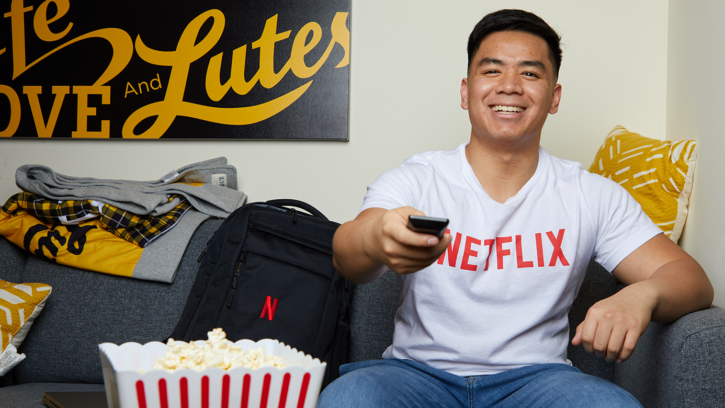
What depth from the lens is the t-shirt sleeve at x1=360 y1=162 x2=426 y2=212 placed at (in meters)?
0.97

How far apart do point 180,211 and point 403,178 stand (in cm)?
93

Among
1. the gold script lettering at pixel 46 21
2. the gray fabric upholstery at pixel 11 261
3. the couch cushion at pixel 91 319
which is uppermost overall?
the gold script lettering at pixel 46 21

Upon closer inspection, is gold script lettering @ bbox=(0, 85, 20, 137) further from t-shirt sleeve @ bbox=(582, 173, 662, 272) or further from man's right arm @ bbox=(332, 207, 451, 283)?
t-shirt sleeve @ bbox=(582, 173, 662, 272)

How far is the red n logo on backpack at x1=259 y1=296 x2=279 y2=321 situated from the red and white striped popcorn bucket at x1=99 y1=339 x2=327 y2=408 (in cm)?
85

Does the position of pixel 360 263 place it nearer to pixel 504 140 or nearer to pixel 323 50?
pixel 504 140

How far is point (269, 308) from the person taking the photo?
1.44 m

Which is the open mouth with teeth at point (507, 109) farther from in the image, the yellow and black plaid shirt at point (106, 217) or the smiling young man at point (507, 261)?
the yellow and black plaid shirt at point (106, 217)

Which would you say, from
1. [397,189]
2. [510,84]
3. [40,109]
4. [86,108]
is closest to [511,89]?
[510,84]

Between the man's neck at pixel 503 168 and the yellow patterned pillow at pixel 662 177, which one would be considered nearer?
the man's neck at pixel 503 168

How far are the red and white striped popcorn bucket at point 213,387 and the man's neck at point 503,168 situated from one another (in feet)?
2.18

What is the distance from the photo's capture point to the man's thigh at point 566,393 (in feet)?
2.51

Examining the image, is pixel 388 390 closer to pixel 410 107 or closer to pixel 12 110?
pixel 410 107

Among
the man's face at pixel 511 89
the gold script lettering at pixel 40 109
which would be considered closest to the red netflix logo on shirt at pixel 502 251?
the man's face at pixel 511 89

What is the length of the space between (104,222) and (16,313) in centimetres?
35
